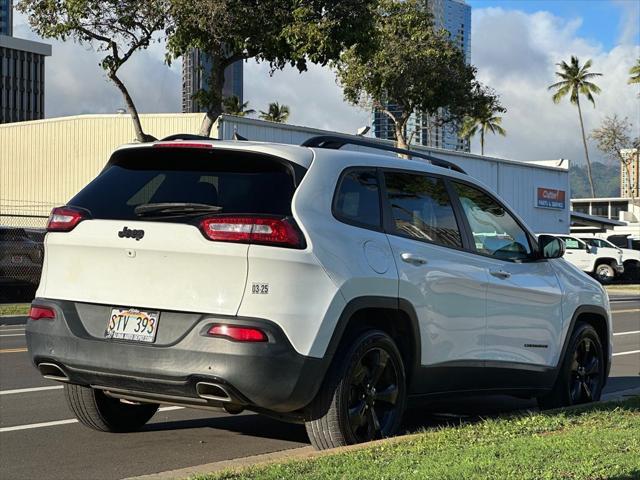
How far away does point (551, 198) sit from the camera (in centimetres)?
5231

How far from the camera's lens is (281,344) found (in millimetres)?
5461

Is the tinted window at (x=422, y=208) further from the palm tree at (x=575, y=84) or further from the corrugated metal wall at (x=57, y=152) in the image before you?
Answer: the palm tree at (x=575, y=84)

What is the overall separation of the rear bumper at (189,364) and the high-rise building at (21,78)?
148 meters

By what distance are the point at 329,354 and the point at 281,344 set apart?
37cm

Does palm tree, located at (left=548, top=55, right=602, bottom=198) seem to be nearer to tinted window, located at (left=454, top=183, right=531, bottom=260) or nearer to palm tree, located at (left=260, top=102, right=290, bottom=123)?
palm tree, located at (left=260, top=102, right=290, bottom=123)

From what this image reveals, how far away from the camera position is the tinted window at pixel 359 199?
19.9 ft

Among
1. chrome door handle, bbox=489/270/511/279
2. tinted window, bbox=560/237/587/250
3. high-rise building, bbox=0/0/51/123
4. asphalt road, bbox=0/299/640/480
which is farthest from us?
high-rise building, bbox=0/0/51/123

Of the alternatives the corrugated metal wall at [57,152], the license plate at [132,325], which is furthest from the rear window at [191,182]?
the corrugated metal wall at [57,152]

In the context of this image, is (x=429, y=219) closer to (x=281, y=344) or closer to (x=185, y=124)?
(x=281, y=344)

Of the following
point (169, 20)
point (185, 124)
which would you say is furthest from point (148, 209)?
point (185, 124)

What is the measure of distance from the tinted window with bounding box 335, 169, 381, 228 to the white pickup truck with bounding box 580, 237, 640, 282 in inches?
1426

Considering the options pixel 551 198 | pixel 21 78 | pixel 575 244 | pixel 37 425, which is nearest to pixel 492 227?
pixel 37 425

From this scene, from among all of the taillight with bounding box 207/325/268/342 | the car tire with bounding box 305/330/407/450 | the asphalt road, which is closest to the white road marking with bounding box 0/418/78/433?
the asphalt road

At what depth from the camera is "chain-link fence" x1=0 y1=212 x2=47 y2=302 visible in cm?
2367
